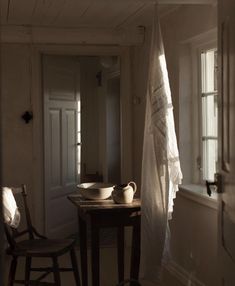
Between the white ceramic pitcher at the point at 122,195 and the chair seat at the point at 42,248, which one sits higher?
the white ceramic pitcher at the point at 122,195

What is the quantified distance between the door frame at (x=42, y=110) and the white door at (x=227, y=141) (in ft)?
10.4

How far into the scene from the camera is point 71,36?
461cm

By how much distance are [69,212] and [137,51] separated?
1946mm

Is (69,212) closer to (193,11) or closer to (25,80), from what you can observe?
(25,80)

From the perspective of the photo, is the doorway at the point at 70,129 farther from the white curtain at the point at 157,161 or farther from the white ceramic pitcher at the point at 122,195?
the white curtain at the point at 157,161

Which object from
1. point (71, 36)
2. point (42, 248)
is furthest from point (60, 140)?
point (42, 248)

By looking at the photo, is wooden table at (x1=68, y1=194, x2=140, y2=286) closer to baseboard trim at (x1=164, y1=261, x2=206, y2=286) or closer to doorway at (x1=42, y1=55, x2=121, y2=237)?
baseboard trim at (x1=164, y1=261, x2=206, y2=286)

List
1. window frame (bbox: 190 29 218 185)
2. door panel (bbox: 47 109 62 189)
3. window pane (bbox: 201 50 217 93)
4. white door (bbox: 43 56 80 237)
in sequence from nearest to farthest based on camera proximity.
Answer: window pane (bbox: 201 50 217 93), window frame (bbox: 190 29 218 185), white door (bbox: 43 56 80 237), door panel (bbox: 47 109 62 189)

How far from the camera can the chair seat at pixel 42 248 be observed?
10.1ft

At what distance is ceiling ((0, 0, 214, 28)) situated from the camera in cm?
372

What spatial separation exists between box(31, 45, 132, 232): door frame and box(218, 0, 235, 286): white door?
316 cm

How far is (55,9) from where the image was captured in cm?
391

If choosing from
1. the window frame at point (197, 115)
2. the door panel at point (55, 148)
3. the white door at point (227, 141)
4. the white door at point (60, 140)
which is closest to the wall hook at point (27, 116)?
the white door at point (60, 140)

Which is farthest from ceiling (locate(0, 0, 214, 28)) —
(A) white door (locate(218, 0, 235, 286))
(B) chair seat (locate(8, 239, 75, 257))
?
(A) white door (locate(218, 0, 235, 286))
